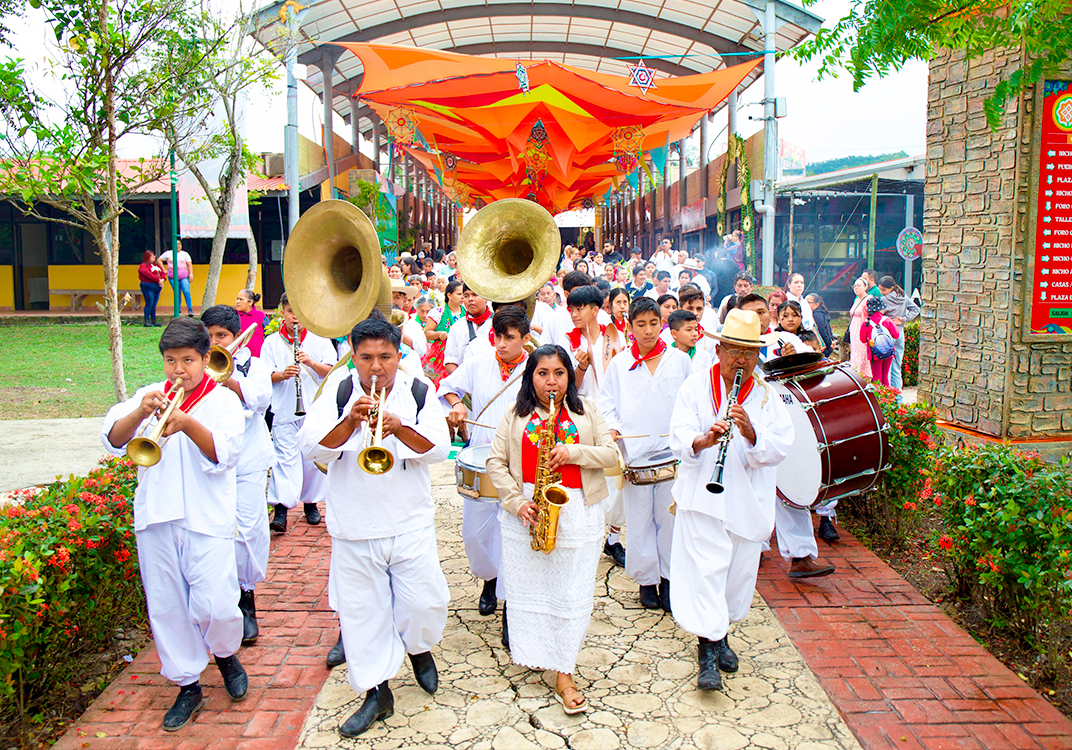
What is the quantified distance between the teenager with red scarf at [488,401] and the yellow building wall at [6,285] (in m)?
21.4

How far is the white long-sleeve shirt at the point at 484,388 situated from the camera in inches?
191

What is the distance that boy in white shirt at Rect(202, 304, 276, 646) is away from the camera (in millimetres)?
4547

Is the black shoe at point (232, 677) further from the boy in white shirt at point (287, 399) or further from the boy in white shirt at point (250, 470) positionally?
the boy in white shirt at point (287, 399)

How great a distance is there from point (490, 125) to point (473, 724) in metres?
16.7

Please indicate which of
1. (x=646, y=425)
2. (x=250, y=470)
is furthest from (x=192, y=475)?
(x=646, y=425)

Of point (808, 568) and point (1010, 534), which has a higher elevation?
point (1010, 534)

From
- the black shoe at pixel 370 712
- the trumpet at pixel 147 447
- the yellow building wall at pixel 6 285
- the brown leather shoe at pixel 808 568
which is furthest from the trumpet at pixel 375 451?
the yellow building wall at pixel 6 285

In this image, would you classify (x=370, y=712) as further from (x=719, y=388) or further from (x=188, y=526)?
(x=719, y=388)

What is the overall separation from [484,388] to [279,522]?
2383 mm

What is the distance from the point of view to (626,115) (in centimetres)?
1830

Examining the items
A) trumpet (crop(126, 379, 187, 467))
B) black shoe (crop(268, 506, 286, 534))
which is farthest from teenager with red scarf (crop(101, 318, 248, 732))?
black shoe (crop(268, 506, 286, 534))

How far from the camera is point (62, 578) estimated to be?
3.61 m

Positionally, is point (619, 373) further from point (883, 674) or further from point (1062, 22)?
point (1062, 22)

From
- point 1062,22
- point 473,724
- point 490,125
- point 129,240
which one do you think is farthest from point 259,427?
point 129,240
